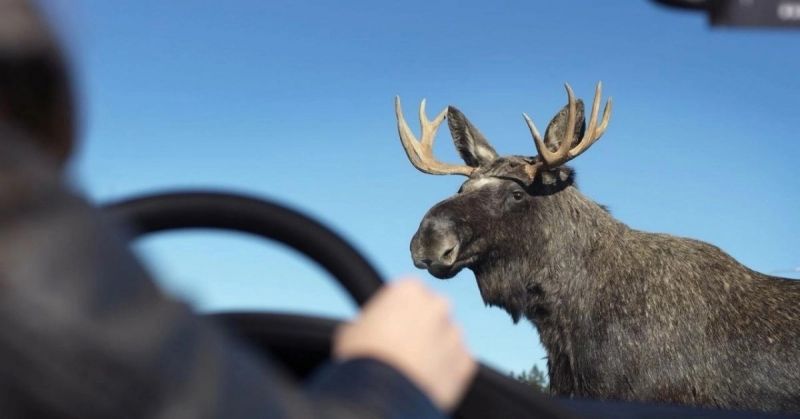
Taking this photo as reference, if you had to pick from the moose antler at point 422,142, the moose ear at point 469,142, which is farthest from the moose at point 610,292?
the moose antler at point 422,142

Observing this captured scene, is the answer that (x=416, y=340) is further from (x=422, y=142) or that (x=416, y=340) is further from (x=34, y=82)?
(x=422, y=142)

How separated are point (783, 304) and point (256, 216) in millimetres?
6923

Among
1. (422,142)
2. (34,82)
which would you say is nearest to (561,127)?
(422,142)

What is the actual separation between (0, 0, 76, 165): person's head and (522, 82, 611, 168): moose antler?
748 cm

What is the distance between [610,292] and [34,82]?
24.2 feet

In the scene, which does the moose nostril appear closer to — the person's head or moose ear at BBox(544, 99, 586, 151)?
moose ear at BBox(544, 99, 586, 151)

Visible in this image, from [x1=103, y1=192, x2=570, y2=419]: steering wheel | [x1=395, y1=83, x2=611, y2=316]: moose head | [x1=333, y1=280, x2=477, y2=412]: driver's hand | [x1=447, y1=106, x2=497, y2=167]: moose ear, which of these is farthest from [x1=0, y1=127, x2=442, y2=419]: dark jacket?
[x1=447, y1=106, x2=497, y2=167]: moose ear

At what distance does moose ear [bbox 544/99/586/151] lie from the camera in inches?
334

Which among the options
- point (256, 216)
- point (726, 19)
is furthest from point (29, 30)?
point (726, 19)

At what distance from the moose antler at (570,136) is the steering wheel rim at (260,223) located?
7.03 metres

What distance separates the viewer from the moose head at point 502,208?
281 inches

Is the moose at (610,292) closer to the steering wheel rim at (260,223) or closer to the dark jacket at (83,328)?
the steering wheel rim at (260,223)

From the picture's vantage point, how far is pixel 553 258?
7660mm

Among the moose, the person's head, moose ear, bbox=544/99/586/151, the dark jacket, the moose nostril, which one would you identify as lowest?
the dark jacket
